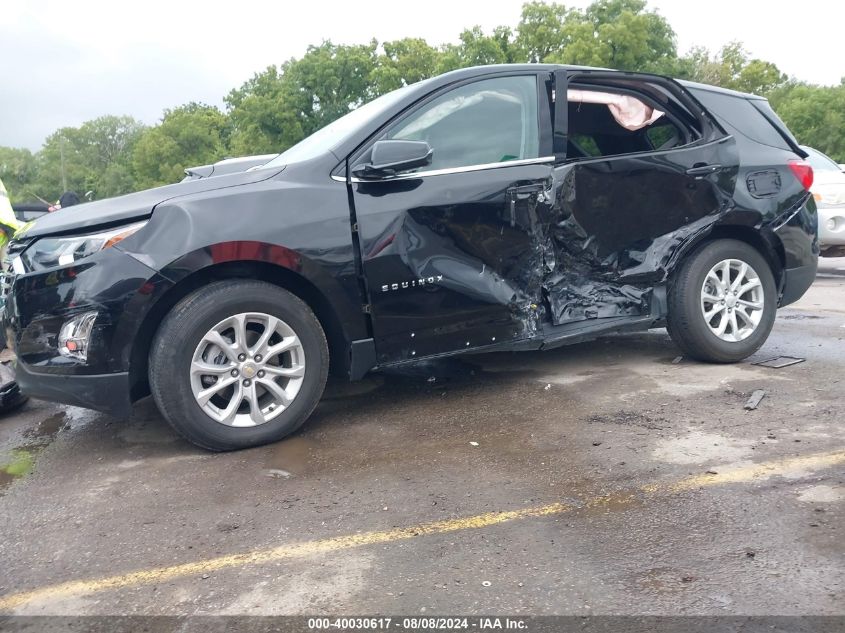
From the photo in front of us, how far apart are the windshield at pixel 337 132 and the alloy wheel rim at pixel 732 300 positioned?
226 centimetres

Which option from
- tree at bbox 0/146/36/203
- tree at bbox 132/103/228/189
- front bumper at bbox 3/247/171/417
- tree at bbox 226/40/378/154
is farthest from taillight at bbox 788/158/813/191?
tree at bbox 0/146/36/203

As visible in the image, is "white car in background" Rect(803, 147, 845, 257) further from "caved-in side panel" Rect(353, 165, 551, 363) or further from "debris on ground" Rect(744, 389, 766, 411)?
"caved-in side panel" Rect(353, 165, 551, 363)

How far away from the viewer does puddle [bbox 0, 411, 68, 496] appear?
3556mm

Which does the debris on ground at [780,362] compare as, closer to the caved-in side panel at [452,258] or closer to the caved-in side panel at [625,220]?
the caved-in side panel at [625,220]

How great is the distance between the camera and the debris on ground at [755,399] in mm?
3882

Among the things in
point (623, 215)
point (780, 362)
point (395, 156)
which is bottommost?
point (780, 362)

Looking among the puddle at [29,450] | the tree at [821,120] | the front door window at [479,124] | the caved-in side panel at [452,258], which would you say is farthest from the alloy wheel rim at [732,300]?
the tree at [821,120]

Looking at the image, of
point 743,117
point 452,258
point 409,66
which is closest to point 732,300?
point 743,117

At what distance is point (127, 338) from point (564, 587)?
2274 mm

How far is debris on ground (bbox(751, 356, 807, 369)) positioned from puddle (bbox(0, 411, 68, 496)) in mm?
4393

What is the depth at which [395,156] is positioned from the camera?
3648mm

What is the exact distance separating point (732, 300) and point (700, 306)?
0.93 ft

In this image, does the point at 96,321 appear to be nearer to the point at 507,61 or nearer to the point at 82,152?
the point at 507,61

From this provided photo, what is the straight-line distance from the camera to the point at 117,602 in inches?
91.0
